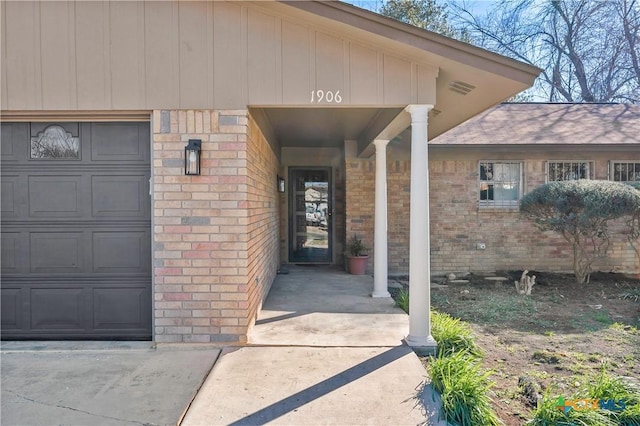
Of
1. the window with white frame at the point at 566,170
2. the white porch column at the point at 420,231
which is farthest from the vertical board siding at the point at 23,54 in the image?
the window with white frame at the point at 566,170

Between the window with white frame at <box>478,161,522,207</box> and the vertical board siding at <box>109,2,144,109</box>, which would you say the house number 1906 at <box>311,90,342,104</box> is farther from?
the window with white frame at <box>478,161,522,207</box>

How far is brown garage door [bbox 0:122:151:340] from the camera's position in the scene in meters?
4.03

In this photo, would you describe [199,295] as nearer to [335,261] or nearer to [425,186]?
[425,186]

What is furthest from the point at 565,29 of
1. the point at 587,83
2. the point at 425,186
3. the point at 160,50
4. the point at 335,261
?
the point at 160,50

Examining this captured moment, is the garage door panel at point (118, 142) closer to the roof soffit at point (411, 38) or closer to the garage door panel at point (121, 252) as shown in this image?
the garage door panel at point (121, 252)

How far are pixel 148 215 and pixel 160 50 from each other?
1582 millimetres

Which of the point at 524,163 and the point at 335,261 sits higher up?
the point at 524,163

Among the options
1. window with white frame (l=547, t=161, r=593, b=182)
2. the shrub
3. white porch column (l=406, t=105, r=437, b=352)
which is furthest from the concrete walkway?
window with white frame (l=547, t=161, r=593, b=182)

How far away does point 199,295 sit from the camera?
389cm

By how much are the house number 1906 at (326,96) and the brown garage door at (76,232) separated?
1.74m

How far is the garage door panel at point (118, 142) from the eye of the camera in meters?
4.02

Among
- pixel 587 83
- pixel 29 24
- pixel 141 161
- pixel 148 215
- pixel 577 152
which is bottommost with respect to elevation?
pixel 148 215

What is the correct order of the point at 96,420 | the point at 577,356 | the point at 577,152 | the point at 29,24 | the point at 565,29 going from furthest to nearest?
the point at 565,29 → the point at 577,152 → the point at 577,356 → the point at 29,24 → the point at 96,420

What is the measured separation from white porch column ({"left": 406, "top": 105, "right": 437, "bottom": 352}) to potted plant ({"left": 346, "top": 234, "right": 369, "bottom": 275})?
158 inches
